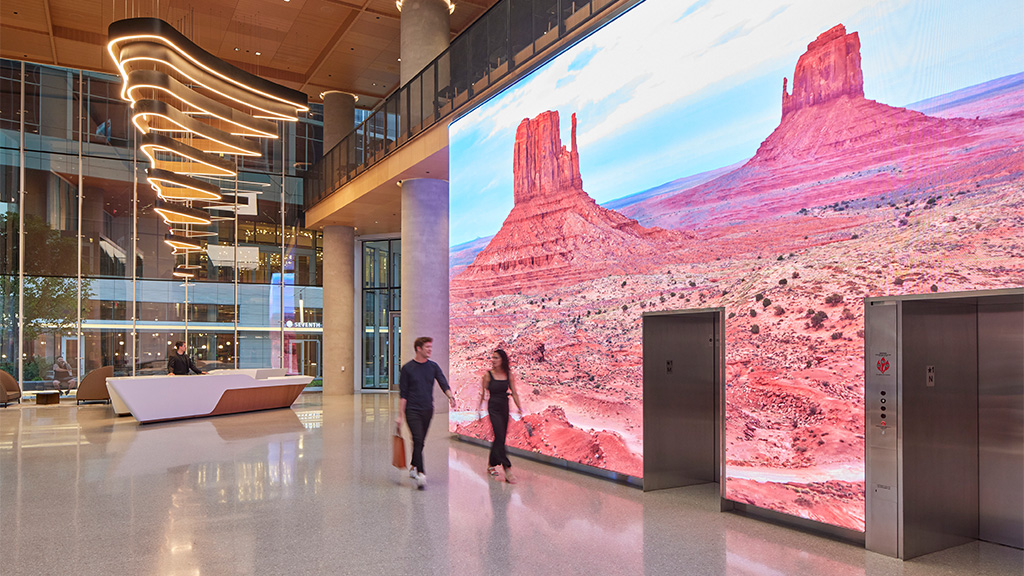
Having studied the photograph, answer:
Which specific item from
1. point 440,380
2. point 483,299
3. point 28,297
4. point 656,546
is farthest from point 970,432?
point 28,297

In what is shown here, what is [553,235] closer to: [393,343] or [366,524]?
[366,524]

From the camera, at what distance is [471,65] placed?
35.8 ft

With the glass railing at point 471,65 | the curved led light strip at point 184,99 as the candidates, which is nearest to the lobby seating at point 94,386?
the curved led light strip at point 184,99

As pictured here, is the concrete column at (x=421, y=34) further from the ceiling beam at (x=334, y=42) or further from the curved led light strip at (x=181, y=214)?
the curved led light strip at (x=181, y=214)

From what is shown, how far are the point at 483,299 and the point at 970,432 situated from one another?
648 cm

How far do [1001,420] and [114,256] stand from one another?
21.6 meters

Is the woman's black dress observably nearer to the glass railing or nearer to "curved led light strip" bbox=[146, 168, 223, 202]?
the glass railing

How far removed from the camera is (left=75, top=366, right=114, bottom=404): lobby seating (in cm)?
1777

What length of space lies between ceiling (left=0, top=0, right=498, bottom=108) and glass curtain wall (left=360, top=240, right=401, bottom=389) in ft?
19.3

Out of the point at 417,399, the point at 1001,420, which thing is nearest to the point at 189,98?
the point at 417,399

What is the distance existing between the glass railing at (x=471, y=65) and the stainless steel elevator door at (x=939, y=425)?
15.9ft

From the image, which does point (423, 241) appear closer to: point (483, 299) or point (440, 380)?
point (483, 299)

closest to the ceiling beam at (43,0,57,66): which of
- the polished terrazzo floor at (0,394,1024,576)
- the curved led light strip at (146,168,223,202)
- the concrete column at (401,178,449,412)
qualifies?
the curved led light strip at (146,168,223,202)

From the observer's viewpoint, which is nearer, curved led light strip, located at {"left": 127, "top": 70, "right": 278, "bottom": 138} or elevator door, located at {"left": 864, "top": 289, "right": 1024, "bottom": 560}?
elevator door, located at {"left": 864, "top": 289, "right": 1024, "bottom": 560}
